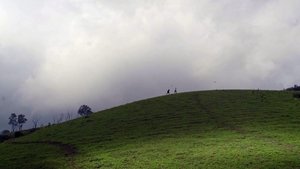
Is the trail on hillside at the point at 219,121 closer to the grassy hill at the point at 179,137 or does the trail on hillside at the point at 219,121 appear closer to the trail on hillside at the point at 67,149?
the grassy hill at the point at 179,137

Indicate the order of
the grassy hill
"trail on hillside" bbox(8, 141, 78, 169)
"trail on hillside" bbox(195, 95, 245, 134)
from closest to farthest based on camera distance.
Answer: the grassy hill, "trail on hillside" bbox(8, 141, 78, 169), "trail on hillside" bbox(195, 95, 245, 134)

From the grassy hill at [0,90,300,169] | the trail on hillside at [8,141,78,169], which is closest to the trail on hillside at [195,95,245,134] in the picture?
the grassy hill at [0,90,300,169]

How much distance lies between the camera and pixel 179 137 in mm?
77375

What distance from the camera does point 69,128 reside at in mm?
100750

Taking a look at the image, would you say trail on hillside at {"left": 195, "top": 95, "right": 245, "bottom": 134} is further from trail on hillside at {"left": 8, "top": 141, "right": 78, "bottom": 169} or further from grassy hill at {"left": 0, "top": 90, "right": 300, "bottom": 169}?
trail on hillside at {"left": 8, "top": 141, "right": 78, "bottom": 169}

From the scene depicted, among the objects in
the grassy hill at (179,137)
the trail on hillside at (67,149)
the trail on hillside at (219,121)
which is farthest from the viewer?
the trail on hillside at (219,121)

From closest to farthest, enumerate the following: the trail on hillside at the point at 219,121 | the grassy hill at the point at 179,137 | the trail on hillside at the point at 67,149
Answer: the grassy hill at the point at 179,137 < the trail on hillside at the point at 67,149 < the trail on hillside at the point at 219,121

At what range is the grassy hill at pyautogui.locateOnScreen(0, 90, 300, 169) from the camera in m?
61.1

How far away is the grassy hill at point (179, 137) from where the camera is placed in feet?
200

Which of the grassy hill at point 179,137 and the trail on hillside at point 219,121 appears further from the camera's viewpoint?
the trail on hillside at point 219,121

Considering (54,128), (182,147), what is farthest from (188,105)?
(182,147)


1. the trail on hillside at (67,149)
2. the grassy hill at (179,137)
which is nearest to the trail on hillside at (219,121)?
the grassy hill at (179,137)

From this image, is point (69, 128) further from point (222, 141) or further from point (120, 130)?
point (222, 141)

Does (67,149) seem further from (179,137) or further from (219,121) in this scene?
(219,121)
